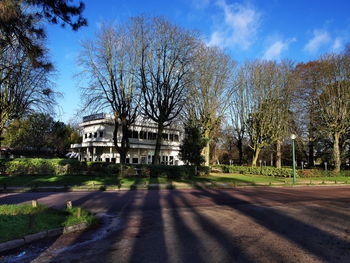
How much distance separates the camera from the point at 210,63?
30328 mm

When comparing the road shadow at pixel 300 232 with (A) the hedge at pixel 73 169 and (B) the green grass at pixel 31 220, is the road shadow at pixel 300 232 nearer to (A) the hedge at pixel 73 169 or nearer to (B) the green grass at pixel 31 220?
(B) the green grass at pixel 31 220

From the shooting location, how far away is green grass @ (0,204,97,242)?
5766 millimetres

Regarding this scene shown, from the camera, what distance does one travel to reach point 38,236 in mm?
5863

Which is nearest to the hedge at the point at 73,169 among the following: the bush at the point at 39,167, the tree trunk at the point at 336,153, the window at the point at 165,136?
the bush at the point at 39,167

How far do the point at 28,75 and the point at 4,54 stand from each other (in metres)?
2.70

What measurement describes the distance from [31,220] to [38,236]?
56 cm

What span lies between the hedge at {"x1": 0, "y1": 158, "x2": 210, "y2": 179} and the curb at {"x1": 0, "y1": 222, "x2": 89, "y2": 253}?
16.3m

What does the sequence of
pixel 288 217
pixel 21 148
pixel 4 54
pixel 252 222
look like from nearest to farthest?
pixel 252 222 → pixel 288 217 → pixel 4 54 → pixel 21 148

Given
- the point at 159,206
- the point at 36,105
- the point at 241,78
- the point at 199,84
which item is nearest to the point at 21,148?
the point at 36,105

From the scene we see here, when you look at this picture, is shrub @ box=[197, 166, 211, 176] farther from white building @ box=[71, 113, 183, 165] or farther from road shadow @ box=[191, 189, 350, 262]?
road shadow @ box=[191, 189, 350, 262]

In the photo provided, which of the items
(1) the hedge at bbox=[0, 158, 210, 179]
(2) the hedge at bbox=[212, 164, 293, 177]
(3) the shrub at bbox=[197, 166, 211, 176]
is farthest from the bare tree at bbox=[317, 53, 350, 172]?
(1) the hedge at bbox=[0, 158, 210, 179]

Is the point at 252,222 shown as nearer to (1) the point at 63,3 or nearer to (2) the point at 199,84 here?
(1) the point at 63,3

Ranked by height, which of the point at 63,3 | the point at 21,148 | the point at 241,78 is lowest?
the point at 21,148

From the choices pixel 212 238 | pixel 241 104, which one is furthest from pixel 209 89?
pixel 212 238
